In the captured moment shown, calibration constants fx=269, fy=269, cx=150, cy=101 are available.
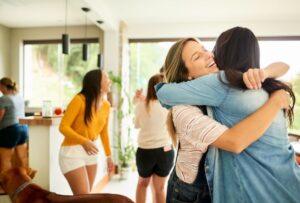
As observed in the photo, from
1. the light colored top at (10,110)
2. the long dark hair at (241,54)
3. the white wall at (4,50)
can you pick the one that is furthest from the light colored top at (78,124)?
the white wall at (4,50)

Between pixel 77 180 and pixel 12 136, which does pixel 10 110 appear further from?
pixel 77 180

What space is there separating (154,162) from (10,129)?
1.66 meters

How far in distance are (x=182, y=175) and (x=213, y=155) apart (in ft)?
0.58

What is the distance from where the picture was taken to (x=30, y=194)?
159 cm

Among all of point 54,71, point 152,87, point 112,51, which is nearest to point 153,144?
point 152,87

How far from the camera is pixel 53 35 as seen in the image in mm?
5461

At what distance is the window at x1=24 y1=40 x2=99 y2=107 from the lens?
220 inches

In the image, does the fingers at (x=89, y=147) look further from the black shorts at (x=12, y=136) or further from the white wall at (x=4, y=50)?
the white wall at (x=4, y=50)

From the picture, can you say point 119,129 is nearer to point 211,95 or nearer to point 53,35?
point 53,35

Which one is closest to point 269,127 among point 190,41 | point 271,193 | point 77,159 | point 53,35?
point 271,193

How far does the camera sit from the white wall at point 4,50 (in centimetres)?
532

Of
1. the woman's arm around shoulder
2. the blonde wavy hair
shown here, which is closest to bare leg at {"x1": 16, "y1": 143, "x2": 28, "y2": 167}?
the blonde wavy hair

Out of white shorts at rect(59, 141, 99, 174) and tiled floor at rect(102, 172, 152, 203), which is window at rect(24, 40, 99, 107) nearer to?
tiled floor at rect(102, 172, 152, 203)

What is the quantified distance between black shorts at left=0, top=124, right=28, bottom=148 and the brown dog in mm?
1356
